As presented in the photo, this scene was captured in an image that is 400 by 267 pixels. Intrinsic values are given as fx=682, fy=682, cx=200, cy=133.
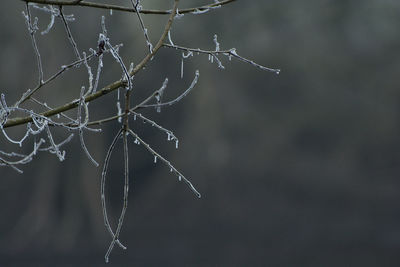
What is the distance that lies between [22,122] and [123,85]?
600 millimetres

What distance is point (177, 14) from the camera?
10.2 feet

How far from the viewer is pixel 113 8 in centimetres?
312

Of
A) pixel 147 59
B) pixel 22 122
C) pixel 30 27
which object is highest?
pixel 30 27

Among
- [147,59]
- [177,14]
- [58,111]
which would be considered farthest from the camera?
[177,14]

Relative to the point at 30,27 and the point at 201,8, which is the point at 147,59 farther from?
the point at 30,27

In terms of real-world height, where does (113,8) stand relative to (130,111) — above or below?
above

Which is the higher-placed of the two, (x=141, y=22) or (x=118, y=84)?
(x=141, y=22)

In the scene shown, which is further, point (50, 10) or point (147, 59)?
point (50, 10)

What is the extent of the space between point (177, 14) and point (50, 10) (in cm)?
70

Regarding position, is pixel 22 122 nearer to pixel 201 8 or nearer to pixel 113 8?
pixel 113 8

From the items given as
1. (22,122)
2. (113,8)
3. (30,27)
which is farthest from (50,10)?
(22,122)

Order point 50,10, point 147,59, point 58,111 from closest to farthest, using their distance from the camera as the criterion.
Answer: point 147,59 → point 58,111 → point 50,10

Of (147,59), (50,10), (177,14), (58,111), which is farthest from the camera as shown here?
(50,10)

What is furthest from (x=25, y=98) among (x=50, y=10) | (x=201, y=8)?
(x=201, y=8)
